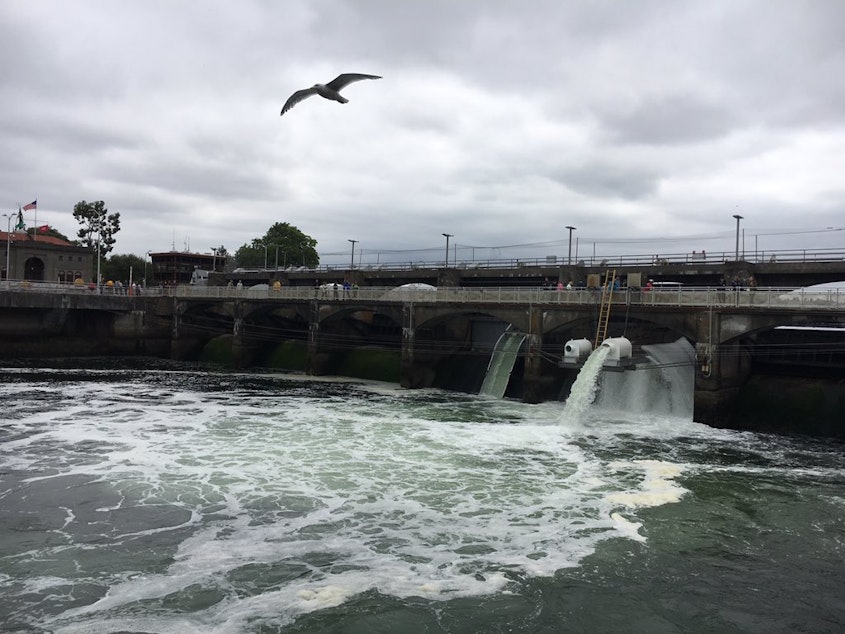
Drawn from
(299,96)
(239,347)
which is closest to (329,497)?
(299,96)

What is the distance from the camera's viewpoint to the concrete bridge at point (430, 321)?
3641 cm

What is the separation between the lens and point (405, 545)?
17.5 m

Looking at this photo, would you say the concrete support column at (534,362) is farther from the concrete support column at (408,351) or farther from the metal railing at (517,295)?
the concrete support column at (408,351)

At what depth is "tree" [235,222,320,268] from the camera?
129625 mm

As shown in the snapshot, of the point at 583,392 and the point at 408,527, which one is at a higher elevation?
the point at 583,392

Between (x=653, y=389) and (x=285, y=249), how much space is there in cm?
9987

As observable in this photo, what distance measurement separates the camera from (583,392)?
35.8 metres

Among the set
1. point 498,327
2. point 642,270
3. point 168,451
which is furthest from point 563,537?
point 642,270

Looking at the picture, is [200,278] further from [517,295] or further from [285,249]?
[517,295]

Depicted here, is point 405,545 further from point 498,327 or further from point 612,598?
point 498,327

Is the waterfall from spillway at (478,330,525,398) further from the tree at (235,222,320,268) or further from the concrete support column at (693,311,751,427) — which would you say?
the tree at (235,222,320,268)

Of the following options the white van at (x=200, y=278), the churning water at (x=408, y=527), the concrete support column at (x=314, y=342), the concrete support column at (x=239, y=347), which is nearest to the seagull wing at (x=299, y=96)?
the churning water at (x=408, y=527)

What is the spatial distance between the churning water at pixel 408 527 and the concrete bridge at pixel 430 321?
21.9 feet

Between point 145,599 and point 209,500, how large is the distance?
697cm
